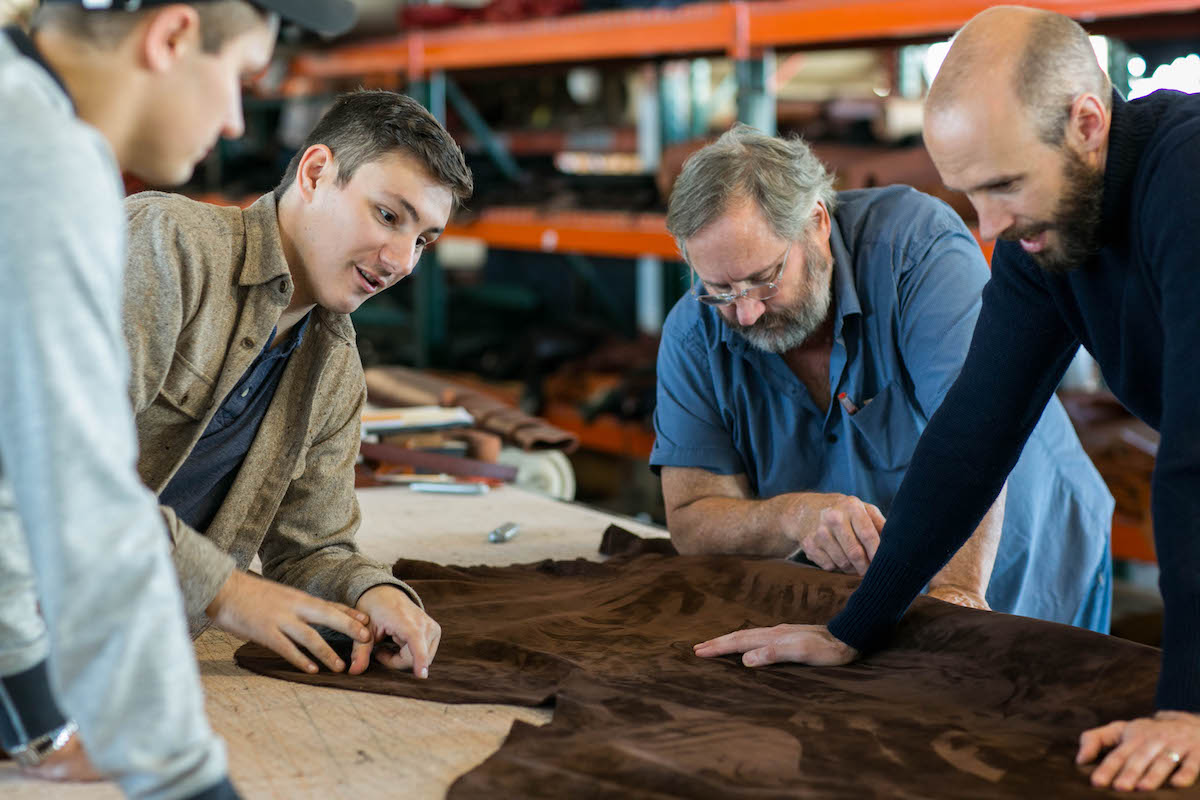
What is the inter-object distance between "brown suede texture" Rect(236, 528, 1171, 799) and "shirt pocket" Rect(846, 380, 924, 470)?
35cm

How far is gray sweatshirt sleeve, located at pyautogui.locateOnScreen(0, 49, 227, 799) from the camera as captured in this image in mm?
949

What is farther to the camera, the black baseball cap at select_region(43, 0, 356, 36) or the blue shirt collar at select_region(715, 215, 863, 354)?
the blue shirt collar at select_region(715, 215, 863, 354)

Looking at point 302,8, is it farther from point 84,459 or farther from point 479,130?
point 479,130

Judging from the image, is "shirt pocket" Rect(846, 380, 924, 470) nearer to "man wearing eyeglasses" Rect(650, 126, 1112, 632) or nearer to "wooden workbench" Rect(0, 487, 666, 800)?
"man wearing eyeglasses" Rect(650, 126, 1112, 632)

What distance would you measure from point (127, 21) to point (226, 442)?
0.96m

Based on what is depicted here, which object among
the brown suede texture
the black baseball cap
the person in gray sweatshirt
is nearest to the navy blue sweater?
the brown suede texture

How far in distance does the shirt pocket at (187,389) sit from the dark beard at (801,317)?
102 cm

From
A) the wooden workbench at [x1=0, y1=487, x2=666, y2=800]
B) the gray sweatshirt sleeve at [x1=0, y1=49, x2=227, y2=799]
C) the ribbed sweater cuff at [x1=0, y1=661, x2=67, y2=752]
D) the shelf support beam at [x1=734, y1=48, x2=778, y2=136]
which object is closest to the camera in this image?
the gray sweatshirt sleeve at [x1=0, y1=49, x2=227, y2=799]

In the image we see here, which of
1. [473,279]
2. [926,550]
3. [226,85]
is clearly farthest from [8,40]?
Answer: [473,279]

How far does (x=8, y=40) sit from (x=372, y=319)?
19.7ft

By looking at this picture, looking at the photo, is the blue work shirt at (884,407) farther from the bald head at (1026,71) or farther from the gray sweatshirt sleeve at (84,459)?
the gray sweatshirt sleeve at (84,459)

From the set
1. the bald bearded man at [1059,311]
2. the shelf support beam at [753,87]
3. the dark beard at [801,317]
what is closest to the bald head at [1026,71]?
the bald bearded man at [1059,311]

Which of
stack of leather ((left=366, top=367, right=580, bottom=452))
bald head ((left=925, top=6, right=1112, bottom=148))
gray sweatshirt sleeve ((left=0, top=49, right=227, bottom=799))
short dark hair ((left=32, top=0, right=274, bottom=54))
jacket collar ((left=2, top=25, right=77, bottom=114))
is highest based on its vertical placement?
short dark hair ((left=32, top=0, right=274, bottom=54))

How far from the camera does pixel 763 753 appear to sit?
59.6 inches
